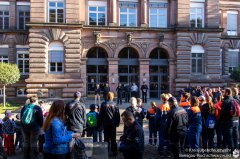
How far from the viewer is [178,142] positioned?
8.71 meters

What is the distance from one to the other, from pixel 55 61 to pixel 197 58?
13284mm

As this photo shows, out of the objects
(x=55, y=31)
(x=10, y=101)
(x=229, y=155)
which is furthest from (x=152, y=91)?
(x=229, y=155)

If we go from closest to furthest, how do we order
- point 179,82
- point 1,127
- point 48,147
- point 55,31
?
point 48,147
point 1,127
point 55,31
point 179,82

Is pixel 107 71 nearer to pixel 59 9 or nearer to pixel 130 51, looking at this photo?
pixel 130 51

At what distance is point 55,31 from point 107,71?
236 inches

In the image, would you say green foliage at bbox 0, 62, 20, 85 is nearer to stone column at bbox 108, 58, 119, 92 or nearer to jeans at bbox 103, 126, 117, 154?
stone column at bbox 108, 58, 119, 92

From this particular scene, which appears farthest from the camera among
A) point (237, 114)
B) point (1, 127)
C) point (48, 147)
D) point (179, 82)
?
point (179, 82)

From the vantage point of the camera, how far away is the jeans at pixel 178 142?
8523 mm

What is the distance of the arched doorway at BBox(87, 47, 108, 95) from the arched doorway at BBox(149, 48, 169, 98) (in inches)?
177

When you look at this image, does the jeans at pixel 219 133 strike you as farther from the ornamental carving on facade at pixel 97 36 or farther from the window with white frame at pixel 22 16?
the window with white frame at pixel 22 16

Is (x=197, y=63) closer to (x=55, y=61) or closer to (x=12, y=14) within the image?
(x=55, y=61)

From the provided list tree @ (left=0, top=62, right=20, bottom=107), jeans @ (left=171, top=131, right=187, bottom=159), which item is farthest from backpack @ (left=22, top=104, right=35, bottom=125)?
tree @ (left=0, top=62, right=20, bottom=107)

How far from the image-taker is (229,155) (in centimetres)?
1006

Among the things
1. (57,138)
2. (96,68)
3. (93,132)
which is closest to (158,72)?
(96,68)
